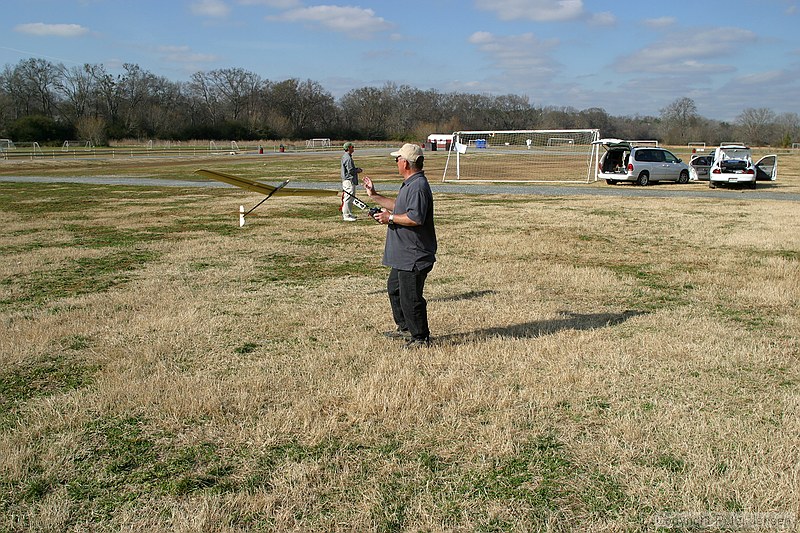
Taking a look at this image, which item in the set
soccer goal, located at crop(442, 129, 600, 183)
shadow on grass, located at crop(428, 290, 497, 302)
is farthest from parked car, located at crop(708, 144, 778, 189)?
shadow on grass, located at crop(428, 290, 497, 302)

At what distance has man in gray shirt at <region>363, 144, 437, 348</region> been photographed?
582cm

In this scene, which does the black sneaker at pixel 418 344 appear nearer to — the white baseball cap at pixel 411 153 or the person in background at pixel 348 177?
the white baseball cap at pixel 411 153

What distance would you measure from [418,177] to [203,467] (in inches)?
121

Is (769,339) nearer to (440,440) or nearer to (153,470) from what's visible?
(440,440)

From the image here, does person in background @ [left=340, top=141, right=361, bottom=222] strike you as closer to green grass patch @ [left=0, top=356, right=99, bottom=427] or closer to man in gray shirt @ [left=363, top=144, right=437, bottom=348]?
man in gray shirt @ [left=363, top=144, right=437, bottom=348]

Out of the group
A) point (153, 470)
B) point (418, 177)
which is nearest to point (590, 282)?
point (418, 177)

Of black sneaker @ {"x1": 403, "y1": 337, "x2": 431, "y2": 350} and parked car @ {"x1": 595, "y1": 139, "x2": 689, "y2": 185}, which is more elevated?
parked car @ {"x1": 595, "y1": 139, "x2": 689, "y2": 185}

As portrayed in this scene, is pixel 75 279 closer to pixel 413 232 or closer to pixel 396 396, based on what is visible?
pixel 413 232

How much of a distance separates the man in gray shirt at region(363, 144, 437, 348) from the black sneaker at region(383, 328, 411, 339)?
0.75ft

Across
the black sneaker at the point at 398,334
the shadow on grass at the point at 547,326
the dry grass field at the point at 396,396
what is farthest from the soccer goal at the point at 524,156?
the black sneaker at the point at 398,334

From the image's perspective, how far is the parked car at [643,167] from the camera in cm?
2848

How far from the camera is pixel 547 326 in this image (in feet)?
23.3

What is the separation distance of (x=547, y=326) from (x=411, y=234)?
207 centimetres

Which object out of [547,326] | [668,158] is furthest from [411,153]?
[668,158]
